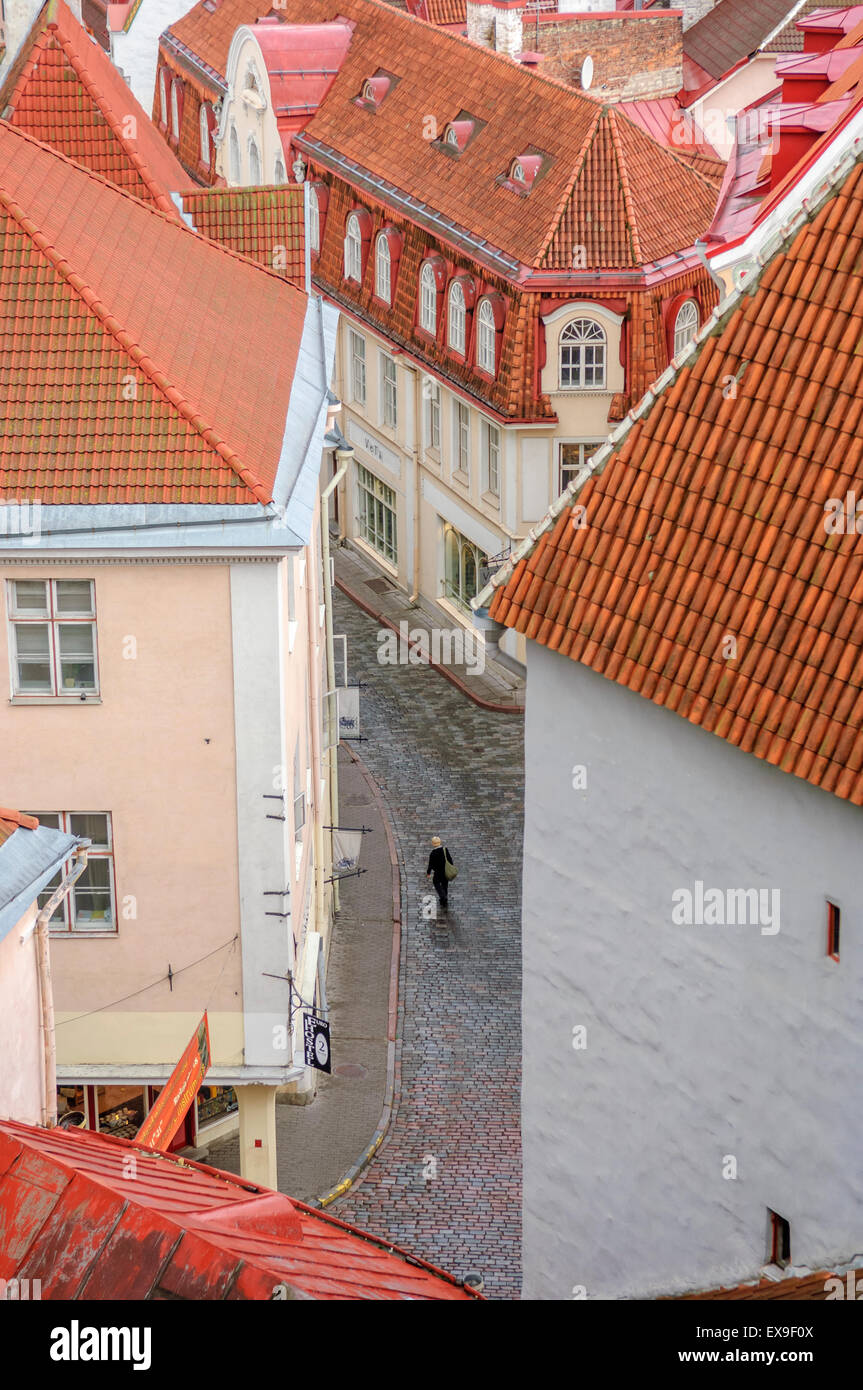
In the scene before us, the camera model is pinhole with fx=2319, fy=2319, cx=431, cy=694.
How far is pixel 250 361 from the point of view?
109ft

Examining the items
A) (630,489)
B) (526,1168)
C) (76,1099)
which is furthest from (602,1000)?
(76,1099)

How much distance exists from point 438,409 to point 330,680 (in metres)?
14.2

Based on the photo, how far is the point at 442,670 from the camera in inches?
2127

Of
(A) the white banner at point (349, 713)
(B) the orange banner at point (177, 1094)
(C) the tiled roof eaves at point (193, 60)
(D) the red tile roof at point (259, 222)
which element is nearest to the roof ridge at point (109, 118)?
(D) the red tile roof at point (259, 222)

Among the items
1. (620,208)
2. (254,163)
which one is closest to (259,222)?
(620,208)

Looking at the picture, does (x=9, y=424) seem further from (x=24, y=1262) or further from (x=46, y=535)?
(x=24, y=1262)

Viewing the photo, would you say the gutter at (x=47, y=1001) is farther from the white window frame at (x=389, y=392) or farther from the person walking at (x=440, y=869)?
the white window frame at (x=389, y=392)

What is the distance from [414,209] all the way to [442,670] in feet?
35.0

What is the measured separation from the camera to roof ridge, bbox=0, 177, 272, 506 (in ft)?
94.2

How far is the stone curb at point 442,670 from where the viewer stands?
51562mm

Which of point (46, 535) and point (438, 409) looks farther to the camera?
point (438, 409)

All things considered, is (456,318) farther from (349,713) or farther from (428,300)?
(349,713)

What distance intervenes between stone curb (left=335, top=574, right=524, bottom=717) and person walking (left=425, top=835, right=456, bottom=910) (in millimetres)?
8096

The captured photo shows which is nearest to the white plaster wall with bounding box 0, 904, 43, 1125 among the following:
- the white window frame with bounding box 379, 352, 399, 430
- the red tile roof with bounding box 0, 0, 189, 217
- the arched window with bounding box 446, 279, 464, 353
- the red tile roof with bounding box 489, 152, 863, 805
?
the red tile roof with bounding box 489, 152, 863, 805
